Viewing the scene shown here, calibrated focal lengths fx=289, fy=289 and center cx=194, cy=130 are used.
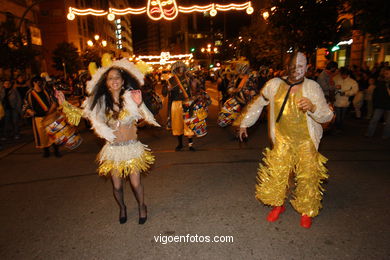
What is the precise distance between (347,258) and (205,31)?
314ft

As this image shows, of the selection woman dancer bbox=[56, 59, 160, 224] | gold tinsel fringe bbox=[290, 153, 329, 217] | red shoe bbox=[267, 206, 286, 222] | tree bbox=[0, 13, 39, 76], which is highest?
tree bbox=[0, 13, 39, 76]

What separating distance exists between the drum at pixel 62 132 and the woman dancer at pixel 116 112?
102 inches

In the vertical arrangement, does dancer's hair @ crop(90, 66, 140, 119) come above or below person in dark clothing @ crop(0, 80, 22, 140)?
above

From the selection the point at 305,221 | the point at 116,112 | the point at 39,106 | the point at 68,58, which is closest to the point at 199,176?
the point at 305,221

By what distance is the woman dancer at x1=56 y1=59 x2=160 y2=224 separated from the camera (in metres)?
3.29

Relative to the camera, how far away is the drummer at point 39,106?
666 cm

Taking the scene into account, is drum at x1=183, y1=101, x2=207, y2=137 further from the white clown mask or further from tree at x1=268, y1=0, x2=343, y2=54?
tree at x1=268, y1=0, x2=343, y2=54

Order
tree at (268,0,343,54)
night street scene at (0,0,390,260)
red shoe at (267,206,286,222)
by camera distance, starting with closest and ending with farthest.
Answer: night street scene at (0,0,390,260), red shoe at (267,206,286,222), tree at (268,0,343,54)

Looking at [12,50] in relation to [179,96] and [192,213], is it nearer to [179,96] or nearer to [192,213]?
[179,96]

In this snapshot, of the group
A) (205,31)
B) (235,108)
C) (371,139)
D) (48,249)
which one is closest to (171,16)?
(235,108)

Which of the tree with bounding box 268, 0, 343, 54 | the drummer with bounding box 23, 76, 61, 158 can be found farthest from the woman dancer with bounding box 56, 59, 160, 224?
the tree with bounding box 268, 0, 343, 54

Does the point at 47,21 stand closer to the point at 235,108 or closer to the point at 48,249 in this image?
the point at 235,108

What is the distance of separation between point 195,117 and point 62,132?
2.82 m

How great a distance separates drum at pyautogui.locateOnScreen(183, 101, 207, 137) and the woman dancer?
3.15 metres
